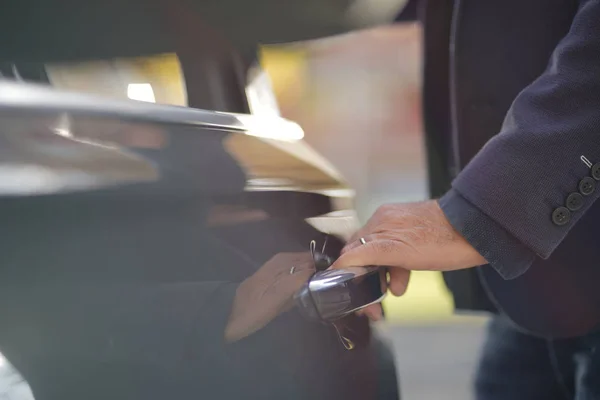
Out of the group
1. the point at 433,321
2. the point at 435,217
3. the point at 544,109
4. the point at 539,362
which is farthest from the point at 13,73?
the point at 433,321

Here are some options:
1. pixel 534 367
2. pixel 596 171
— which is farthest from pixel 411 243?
pixel 534 367

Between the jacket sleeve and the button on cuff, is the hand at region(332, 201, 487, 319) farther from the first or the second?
the button on cuff

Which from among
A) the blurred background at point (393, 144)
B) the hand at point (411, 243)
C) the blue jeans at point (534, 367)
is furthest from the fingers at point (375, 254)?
the blurred background at point (393, 144)

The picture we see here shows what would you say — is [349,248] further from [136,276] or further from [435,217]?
[136,276]

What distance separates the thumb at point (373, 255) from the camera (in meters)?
0.88

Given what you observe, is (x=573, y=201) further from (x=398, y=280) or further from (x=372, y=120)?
(x=372, y=120)

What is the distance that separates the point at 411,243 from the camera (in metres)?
0.94

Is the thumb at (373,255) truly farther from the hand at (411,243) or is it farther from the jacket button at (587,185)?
the jacket button at (587,185)

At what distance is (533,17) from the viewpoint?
1.22 meters

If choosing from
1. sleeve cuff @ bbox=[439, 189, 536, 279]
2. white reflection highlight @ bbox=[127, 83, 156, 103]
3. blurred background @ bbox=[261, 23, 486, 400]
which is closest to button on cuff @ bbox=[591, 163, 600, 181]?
sleeve cuff @ bbox=[439, 189, 536, 279]

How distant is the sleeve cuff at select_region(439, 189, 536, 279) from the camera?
3.08 feet

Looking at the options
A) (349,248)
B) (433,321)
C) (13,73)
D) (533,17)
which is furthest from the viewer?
(433,321)

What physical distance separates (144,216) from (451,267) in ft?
1.62

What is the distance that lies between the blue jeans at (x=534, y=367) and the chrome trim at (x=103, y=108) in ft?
2.88
